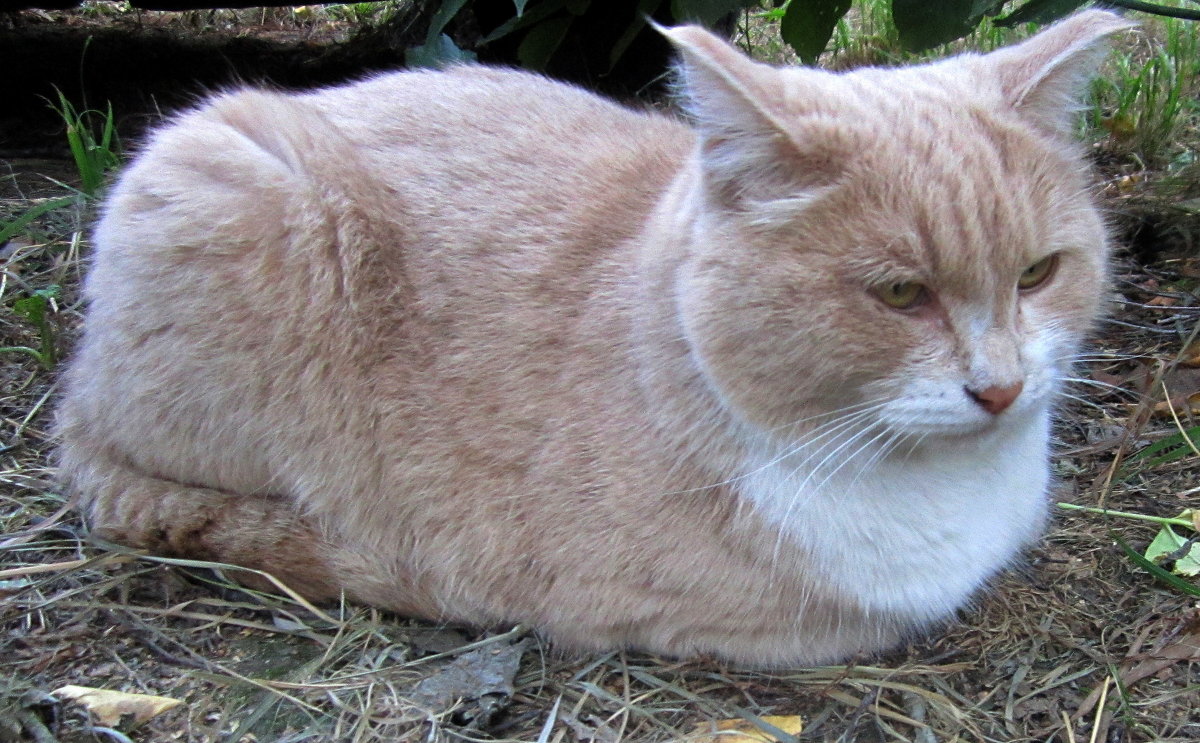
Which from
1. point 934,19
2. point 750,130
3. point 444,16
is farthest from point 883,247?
point 444,16

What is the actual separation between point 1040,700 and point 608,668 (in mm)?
823

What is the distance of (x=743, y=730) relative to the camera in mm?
1983

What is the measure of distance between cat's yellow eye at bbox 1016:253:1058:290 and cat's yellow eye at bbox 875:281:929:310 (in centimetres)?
18

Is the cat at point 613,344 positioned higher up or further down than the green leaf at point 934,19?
further down

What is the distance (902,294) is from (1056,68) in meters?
0.51

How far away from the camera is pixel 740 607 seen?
2.05 meters

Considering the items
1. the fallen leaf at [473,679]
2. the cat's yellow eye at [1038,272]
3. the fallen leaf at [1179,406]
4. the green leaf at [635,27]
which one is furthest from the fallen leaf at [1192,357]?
the fallen leaf at [473,679]

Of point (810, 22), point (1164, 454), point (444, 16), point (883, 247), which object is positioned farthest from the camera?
point (444, 16)

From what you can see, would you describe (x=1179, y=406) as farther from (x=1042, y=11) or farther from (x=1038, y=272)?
(x=1038, y=272)

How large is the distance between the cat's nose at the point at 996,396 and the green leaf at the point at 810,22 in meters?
1.85

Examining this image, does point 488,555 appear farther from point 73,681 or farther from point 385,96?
point 385,96

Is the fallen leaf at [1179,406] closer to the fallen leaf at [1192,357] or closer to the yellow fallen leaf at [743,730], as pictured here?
the fallen leaf at [1192,357]

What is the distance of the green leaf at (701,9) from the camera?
2.99m

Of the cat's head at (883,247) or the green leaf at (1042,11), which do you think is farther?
the green leaf at (1042,11)
